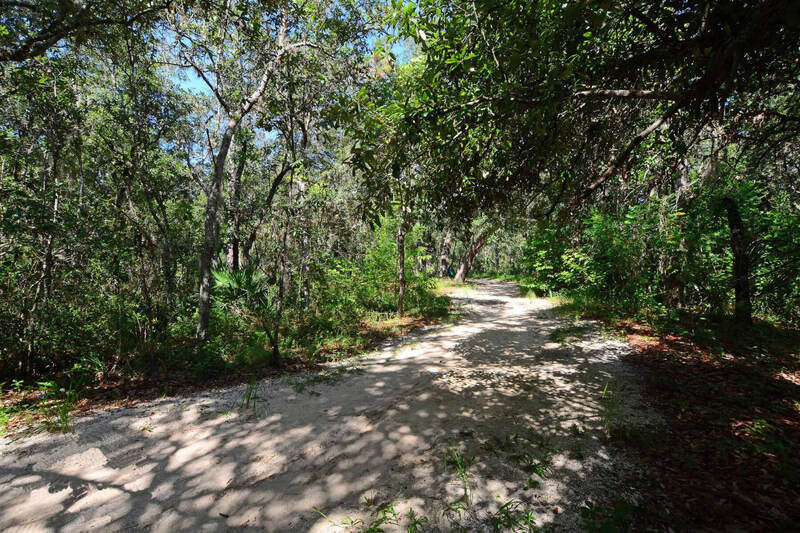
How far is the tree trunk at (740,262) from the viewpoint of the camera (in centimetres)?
572

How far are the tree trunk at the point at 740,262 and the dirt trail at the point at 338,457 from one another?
317 centimetres

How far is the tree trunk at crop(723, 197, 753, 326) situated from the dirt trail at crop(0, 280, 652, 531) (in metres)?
3.17

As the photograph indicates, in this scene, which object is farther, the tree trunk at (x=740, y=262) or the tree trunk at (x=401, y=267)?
the tree trunk at (x=401, y=267)

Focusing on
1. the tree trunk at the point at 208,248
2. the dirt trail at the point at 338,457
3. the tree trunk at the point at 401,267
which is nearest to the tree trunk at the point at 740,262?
the dirt trail at the point at 338,457

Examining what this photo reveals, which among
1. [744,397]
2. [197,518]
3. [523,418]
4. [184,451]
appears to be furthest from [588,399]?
[184,451]

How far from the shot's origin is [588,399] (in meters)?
4.07

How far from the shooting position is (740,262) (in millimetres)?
5773

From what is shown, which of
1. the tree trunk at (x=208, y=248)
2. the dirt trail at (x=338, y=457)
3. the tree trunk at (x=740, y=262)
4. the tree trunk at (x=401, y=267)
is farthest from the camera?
the tree trunk at (x=401, y=267)

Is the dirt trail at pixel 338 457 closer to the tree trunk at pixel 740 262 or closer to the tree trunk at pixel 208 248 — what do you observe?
the tree trunk at pixel 208 248

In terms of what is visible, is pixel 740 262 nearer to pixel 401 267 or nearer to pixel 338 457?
pixel 401 267

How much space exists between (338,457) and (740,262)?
747cm

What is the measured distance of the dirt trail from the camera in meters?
2.35

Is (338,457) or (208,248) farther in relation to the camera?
(208,248)

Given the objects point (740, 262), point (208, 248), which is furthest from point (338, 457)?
point (740, 262)
